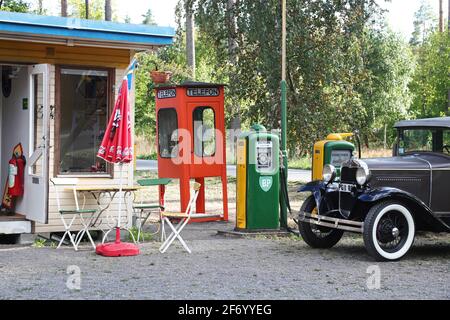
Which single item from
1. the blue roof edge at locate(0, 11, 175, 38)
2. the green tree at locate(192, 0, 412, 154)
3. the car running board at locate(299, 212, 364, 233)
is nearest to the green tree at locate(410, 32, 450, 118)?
the green tree at locate(192, 0, 412, 154)

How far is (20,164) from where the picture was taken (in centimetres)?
1055

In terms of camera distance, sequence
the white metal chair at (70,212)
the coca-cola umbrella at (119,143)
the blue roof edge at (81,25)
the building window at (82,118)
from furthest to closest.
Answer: the building window at (82,118), the white metal chair at (70,212), the blue roof edge at (81,25), the coca-cola umbrella at (119,143)

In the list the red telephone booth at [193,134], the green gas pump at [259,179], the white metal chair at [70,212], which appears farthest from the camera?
the red telephone booth at [193,134]

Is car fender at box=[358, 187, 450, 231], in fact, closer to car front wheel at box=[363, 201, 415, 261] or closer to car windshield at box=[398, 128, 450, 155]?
car front wheel at box=[363, 201, 415, 261]

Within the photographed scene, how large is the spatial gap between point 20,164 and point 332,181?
4.17m

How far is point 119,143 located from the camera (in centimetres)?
939

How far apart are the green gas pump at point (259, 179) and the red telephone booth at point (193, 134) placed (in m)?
1.92

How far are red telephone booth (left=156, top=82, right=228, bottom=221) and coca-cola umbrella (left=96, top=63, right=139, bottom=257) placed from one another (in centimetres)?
350

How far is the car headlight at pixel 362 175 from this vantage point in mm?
9172

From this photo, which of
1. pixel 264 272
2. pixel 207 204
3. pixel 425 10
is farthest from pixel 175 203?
pixel 425 10

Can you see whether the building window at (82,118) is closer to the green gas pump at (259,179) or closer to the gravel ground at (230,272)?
the gravel ground at (230,272)

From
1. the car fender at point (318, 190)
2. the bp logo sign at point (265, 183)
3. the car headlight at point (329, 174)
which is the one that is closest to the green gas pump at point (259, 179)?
the bp logo sign at point (265, 183)

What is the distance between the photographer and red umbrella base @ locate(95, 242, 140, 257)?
927 cm

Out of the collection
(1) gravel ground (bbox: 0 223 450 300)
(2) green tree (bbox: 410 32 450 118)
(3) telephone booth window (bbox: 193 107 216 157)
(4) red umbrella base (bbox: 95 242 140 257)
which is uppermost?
(2) green tree (bbox: 410 32 450 118)
